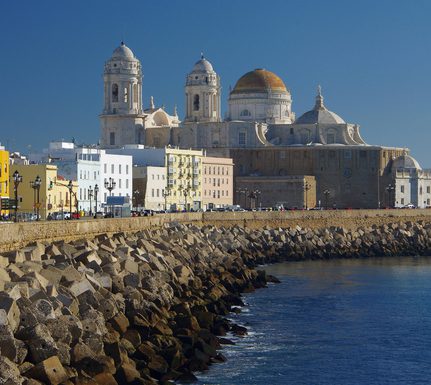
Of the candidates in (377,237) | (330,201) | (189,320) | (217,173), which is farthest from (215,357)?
(330,201)

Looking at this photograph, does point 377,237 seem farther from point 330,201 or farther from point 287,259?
point 330,201

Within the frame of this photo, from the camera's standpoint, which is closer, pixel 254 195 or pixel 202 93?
pixel 254 195

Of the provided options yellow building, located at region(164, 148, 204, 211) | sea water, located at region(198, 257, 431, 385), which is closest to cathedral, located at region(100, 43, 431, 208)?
yellow building, located at region(164, 148, 204, 211)

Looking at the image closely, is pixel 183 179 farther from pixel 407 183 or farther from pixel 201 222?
pixel 201 222

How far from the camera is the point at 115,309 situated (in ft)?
97.8

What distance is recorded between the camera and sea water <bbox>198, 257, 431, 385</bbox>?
31234 mm

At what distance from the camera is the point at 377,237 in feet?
260

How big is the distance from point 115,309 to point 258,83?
108 metres

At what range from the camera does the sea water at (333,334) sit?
102 ft

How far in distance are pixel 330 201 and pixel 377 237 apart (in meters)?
48.3

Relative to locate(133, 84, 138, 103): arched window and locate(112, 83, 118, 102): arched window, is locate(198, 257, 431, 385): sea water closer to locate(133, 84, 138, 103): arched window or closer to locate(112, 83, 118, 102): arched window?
locate(133, 84, 138, 103): arched window

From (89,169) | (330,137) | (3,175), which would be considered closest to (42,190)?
(3,175)

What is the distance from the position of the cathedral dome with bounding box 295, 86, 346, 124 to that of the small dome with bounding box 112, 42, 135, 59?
22398 millimetres

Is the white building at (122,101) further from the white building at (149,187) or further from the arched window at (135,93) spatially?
the white building at (149,187)
